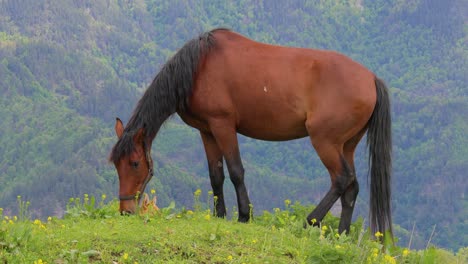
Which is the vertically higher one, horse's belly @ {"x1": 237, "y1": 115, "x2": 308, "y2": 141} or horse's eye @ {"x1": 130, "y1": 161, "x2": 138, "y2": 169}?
horse's belly @ {"x1": 237, "y1": 115, "x2": 308, "y2": 141}

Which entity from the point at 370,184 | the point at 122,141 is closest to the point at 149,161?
the point at 122,141

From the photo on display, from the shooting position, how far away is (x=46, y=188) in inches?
7431

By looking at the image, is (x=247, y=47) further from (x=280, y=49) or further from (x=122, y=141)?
(x=122, y=141)

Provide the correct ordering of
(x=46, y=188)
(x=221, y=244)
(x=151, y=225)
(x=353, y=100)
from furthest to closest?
(x=46, y=188) → (x=353, y=100) → (x=151, y=225) → (x=221, y=244)

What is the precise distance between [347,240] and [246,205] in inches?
66.6

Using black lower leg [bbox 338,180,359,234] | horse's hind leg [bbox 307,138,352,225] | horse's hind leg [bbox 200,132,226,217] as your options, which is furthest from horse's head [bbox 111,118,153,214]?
black lower leg [bbox 338,180,359,234]

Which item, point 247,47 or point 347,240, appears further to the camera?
point 247,47

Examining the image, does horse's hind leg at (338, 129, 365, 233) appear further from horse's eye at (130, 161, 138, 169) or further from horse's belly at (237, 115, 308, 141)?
horse's eye at (130, 161, 138, 169)

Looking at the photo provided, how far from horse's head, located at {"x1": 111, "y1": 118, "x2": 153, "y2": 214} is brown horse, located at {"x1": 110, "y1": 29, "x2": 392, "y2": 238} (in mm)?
13

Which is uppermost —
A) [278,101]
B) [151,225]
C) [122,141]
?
[278,101]

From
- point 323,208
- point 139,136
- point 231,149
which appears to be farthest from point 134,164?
point 323,208

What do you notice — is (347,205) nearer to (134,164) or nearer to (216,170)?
(216,170)

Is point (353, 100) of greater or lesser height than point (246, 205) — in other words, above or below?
above

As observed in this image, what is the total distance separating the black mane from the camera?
11461 millimetres
